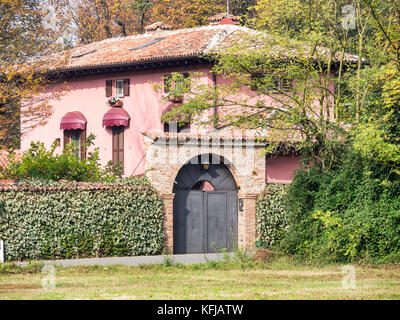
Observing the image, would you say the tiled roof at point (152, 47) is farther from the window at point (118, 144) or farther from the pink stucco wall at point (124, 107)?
the window at point (118, 144)

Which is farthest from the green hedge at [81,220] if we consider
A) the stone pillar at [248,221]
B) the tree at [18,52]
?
the tree at [18,52]

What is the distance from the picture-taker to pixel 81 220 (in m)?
21.0

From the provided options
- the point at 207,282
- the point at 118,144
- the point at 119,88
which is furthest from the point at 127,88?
the point at 207,282

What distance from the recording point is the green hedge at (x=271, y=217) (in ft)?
78.2

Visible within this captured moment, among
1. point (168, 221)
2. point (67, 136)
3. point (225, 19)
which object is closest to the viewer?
point (168, 221)

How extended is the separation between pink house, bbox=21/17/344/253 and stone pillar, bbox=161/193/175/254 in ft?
0.10

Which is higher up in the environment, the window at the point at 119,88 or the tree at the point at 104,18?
the tree at the point at 104,18

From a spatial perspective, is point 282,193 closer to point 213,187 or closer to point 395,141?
point 213,187

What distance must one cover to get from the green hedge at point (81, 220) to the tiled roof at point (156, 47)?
7545 mm

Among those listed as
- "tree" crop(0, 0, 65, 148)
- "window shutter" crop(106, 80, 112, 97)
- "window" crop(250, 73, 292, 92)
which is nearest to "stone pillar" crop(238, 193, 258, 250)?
"window" crop(250, 73, 292, 92)

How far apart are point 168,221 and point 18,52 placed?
27.1 feet

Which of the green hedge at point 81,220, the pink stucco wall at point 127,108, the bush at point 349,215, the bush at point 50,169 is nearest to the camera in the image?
the bush at point 349,215

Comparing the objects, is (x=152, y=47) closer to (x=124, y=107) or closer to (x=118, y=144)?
(x=124, y=107)
